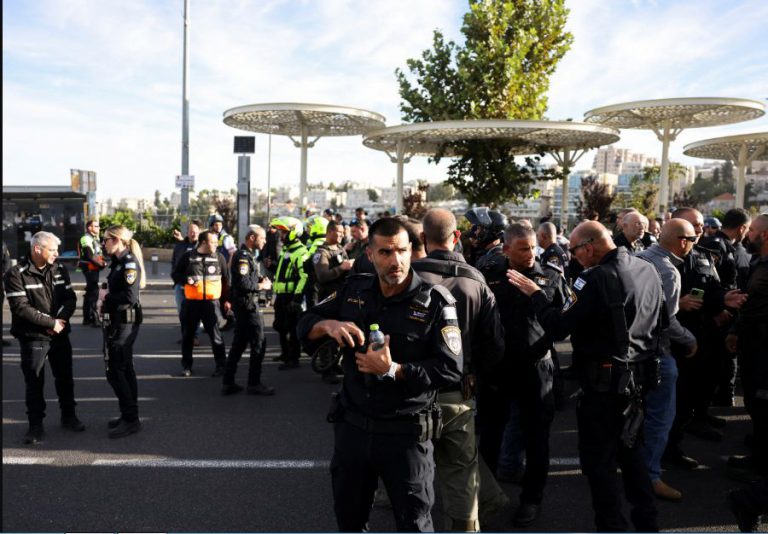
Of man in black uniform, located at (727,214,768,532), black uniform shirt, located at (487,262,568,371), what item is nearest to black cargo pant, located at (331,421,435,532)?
black uniform shirt, located at (487,262,568,371)

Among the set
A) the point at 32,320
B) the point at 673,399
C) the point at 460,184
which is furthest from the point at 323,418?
Answer: the point at 460,184

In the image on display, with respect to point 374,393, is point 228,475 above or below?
below

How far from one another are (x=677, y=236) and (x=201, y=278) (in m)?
5.16

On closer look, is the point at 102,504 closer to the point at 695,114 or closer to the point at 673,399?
the point at 673,399

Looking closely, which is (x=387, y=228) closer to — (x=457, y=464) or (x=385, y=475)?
(x=385, y=475)

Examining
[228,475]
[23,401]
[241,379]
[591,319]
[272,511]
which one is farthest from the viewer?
[241,379]

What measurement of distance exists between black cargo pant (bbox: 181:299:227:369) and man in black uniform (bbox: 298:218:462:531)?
15.6 ft

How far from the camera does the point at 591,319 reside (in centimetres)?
335

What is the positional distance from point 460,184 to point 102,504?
17576mm

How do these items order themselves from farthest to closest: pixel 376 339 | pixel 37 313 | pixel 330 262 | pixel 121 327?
pixel 330 262 < pixel 121 327 < pixel 37 313 < pixel 376 339

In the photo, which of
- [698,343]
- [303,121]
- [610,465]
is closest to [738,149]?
[303,121]

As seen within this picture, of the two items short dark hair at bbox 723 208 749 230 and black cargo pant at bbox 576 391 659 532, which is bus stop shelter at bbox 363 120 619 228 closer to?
short dark hair at bbox 723 208 749 230

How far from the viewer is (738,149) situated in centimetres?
2397

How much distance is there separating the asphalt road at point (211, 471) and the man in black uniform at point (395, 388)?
1331 millimetres
